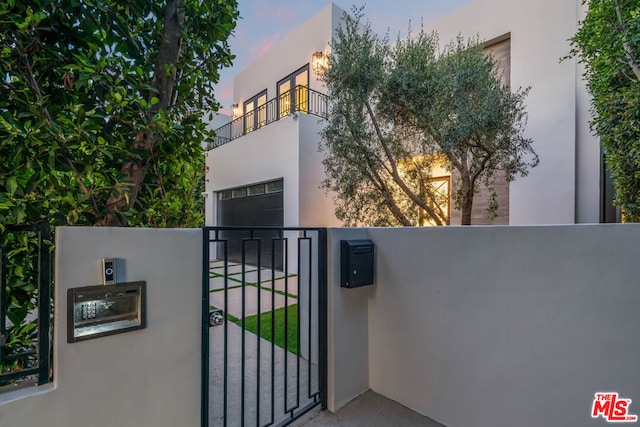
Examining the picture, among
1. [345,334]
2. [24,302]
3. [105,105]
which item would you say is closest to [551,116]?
[345,334]

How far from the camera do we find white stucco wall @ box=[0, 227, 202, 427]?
1.42 metres

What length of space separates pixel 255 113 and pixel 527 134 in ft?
29.4

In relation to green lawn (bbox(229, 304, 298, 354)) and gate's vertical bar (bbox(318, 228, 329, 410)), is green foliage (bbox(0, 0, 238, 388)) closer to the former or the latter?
gate's vertical bar (bbox(318, 228, 329, 410))

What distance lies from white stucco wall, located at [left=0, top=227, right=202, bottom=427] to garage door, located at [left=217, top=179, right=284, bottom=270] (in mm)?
6451

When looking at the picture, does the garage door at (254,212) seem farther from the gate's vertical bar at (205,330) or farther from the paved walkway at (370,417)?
the gate's vertical bar at (205,330)

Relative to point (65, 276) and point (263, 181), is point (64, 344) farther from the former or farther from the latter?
point (263, 181)

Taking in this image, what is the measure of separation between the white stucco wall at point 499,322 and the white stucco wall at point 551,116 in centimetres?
530

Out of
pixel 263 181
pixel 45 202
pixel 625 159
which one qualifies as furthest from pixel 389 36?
pixel 45 202

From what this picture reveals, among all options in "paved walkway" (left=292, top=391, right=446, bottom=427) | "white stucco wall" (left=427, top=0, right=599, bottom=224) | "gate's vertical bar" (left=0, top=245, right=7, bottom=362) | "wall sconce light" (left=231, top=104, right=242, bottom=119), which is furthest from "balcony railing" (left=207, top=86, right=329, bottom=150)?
"gate's vertical bar" (left=0, top=245, right=7, bottom=362)

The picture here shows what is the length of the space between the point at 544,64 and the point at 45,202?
870 centimetres

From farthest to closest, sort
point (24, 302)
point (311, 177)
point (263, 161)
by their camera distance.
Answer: point (263, 161), point (311, 177), point (24, 302)

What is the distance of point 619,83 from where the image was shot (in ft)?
12.0

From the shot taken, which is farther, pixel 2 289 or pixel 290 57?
pixel 290 57

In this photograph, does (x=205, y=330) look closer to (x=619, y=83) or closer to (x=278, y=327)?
(x=278, y=327)
